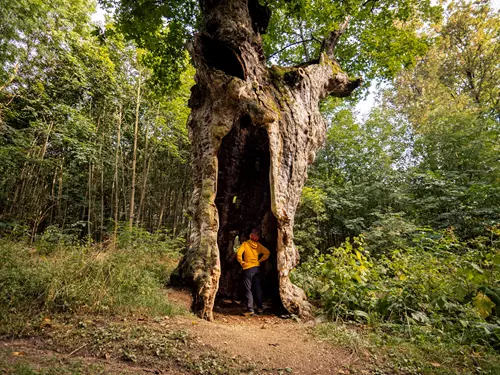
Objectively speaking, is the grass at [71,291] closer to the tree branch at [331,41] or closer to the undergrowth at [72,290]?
the undergrowth at [72,290]

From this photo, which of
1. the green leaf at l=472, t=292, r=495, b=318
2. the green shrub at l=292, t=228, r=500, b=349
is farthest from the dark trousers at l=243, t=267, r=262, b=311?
the green leaf at l=472, t=292, r=495, b=318

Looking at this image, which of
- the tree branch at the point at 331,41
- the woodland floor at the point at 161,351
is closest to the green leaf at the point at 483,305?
the woodland floor at the point at 161,351

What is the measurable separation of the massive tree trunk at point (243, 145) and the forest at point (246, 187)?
4cm

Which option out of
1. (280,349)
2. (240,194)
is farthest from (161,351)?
(240,194)

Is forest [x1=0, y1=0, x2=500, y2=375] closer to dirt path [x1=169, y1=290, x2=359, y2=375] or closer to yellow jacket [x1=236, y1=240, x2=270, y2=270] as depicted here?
dirt path [x1=169, y1=290, x2=359, y2=375]

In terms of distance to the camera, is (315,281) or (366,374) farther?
(315,281)

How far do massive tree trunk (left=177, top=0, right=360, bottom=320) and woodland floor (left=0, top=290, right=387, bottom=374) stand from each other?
114 centimetres

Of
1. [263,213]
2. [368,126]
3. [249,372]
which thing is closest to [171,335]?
[249,372]

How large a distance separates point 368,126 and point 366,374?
47.0 ft

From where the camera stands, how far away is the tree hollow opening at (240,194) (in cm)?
569

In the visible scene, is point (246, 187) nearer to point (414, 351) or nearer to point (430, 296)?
point (430, 296)

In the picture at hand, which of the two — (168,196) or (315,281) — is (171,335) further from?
(168,196)

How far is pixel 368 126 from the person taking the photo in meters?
14.8

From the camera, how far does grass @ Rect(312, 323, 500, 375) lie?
2.63 metres
